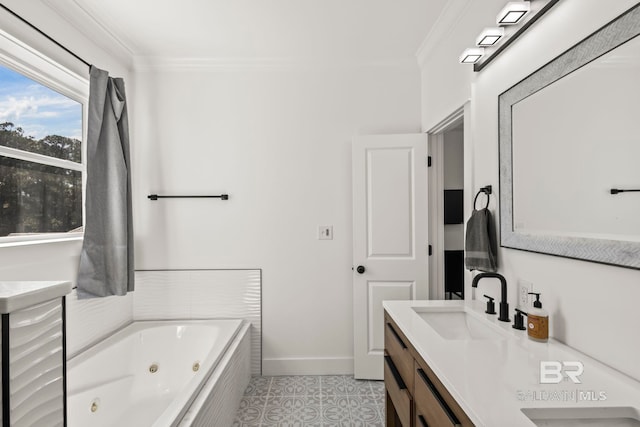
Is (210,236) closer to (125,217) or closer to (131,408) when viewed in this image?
(125,217)

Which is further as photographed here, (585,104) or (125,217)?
(125,217)

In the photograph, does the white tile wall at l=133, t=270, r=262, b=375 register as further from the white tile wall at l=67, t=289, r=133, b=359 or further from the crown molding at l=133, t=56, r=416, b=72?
the crown molding at l=133, t=56, r=416, b=72

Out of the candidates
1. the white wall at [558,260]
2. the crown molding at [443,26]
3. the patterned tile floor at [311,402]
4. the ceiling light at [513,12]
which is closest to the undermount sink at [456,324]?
the white wall at [558,260]

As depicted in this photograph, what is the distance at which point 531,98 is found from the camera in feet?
4.54

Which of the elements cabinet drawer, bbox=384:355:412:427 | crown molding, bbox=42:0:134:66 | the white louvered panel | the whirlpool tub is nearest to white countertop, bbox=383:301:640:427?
cabinet drawer, bbox=384:355:412:427

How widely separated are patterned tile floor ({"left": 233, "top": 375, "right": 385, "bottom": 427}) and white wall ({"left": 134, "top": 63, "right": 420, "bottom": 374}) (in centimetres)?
14

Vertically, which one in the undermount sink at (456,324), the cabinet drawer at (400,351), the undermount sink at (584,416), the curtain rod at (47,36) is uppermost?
the curtain rod at (47,36)

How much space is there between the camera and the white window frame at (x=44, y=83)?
5.59 feet

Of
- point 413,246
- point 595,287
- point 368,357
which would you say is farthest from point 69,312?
point 595,287

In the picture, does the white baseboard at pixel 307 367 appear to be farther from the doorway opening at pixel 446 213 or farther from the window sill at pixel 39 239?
the window sill at pixel 39 239

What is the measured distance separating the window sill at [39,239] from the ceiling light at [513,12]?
2.47 meters

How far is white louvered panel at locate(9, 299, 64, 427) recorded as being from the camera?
62 cm

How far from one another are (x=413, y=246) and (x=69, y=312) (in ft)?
7.65

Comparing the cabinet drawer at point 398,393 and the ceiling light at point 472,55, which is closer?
the cabinet drawer at point 398,393
